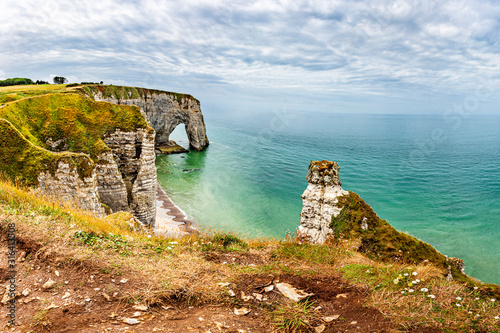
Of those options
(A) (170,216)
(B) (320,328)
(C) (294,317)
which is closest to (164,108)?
(A) (170,216)

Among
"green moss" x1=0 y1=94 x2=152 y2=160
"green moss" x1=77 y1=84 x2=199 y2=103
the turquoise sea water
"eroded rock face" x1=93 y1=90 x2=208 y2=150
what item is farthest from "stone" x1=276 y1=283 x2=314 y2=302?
"eroded rock face" x1=93 y1=90 x2=208 y2=150

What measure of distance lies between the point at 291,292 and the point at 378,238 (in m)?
7.23

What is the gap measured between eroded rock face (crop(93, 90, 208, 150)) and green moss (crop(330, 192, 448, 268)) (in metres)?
64.7

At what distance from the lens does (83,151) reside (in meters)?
19.3

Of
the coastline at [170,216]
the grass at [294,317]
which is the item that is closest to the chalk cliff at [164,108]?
the coastline at [170,216]

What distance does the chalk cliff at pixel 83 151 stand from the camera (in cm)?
1563

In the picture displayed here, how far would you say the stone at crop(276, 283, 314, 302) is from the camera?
622 centimetres

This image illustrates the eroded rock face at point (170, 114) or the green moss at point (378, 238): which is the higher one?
the eroded rock face at point (170, 114)

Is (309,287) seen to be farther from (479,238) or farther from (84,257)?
(479,238)

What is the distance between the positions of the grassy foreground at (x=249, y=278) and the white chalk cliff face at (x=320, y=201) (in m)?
3.97

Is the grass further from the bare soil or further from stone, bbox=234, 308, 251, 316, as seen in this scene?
stone, bbox=234, 308, 251, 316

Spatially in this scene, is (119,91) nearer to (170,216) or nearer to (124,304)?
(170,216)

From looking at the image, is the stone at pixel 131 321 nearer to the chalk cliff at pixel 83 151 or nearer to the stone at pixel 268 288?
the stone at pixel 268 288

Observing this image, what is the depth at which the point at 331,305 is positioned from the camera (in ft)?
19.7
